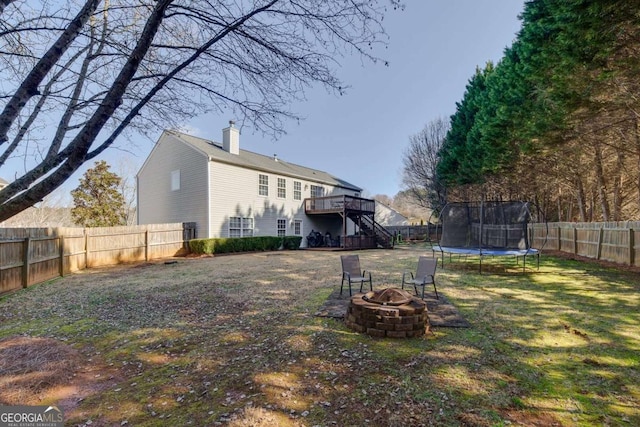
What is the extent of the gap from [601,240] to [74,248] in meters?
19.4

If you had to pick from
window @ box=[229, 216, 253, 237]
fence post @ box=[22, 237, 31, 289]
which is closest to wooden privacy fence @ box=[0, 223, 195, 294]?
fence post @ box=[22, 237, 31, 289]

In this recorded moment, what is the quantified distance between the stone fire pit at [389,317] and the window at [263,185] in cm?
1540

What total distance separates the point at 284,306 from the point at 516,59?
15752 mm

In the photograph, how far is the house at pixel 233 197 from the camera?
16484 mm

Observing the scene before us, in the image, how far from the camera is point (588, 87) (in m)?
7.55

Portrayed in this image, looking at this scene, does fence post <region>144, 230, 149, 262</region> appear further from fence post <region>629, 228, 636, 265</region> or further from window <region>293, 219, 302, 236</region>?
fence post <region>629, 228, 636, 265</region>

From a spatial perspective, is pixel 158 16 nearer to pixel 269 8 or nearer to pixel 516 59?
pixel 269 8

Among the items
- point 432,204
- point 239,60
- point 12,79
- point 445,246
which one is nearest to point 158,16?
point 239,60

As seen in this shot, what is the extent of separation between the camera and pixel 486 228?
10.9 m

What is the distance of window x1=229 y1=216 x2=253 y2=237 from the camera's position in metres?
17.4

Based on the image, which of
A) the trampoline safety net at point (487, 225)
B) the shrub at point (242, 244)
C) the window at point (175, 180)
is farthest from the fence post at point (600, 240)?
the window at point (175, 180)

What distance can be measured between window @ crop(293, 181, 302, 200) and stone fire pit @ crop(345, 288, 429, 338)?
17.3 meters

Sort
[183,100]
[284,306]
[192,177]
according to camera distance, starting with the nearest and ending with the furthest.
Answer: [183,100], [284,306], [192,177]

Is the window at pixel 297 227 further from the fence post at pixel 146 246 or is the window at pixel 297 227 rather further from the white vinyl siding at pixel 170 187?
the fence post at pixel 146 246
